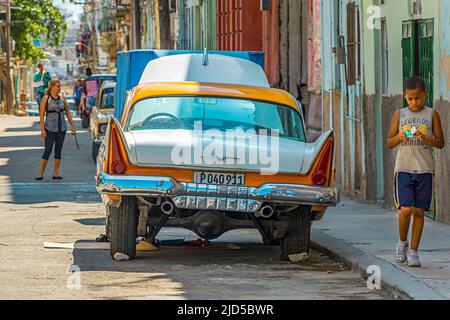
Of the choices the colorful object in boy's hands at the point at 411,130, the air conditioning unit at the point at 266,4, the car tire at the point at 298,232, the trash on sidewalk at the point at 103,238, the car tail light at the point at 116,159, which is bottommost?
the trash on sidewalk at the point at 103,238

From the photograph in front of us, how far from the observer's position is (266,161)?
12258mm

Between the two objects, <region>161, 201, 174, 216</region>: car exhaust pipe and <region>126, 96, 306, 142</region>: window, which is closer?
<region>161, 201, 174, 216</region>: car exhaust pipe

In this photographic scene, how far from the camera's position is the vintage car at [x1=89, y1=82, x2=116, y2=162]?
2894cm

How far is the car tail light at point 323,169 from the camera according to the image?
12.3 metres

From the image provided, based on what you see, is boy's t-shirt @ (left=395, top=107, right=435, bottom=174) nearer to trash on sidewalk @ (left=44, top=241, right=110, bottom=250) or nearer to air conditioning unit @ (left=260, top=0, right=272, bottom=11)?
trash on sidewalk @ (left=44, top=241, right=110, bottom=250)

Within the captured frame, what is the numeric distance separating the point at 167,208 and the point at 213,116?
1459 mm

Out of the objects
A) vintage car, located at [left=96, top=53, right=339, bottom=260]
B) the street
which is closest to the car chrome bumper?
vintage car, located at [left=96, top=53, right=339, bottom=260]

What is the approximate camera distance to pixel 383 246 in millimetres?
13422

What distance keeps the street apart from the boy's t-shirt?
1.04 meters

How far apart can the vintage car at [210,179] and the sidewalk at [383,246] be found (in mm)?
638

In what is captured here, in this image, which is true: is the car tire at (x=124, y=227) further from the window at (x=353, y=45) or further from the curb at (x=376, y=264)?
the window at (x=353, y=45)

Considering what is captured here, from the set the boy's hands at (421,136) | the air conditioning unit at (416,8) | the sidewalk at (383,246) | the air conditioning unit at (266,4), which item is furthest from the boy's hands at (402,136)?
the air conditioning unit at (266,4)

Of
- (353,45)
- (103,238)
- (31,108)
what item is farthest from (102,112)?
(31,108)
